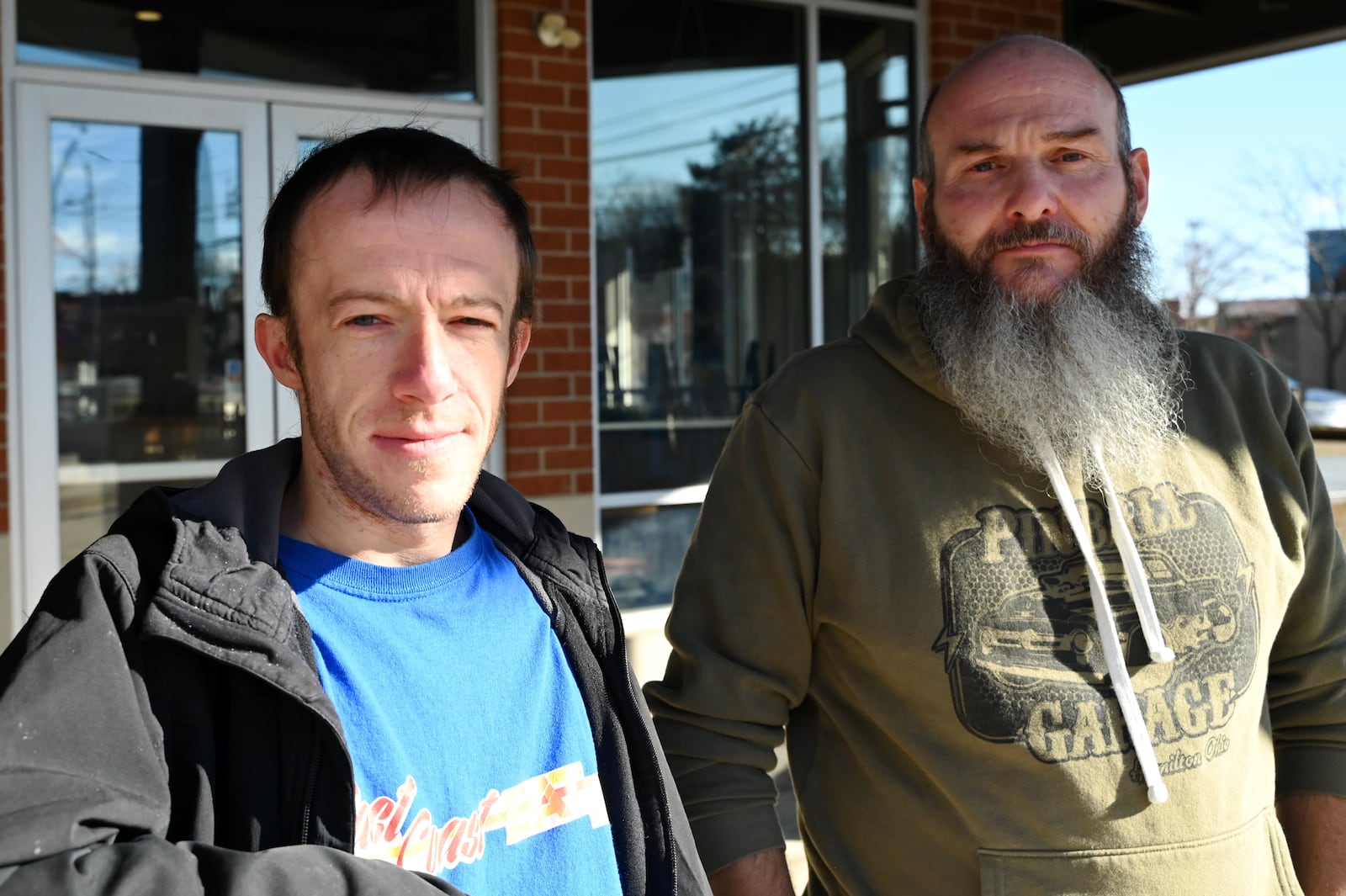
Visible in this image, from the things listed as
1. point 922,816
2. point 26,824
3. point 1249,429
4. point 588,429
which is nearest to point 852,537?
point 922,816

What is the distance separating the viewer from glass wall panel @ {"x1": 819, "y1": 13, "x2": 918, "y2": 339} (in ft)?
18.5

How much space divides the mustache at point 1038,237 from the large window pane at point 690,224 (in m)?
3.17

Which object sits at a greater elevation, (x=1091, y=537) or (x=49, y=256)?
(x=49, y=256)

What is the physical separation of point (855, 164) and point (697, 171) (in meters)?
0.86

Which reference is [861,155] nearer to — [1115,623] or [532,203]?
[532,203]

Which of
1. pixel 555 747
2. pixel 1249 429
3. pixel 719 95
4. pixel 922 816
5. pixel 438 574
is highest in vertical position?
pixel 719 95

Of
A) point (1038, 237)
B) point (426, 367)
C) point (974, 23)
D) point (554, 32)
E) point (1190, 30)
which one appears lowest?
point (426, 367)

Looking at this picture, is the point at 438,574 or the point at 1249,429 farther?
the point at 1249,429

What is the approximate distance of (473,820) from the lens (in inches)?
52.9

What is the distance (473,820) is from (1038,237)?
4.35ft

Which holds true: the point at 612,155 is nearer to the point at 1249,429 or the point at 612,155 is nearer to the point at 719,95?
the point at 719,95

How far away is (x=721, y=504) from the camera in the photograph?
1.95m

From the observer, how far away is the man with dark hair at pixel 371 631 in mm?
1091

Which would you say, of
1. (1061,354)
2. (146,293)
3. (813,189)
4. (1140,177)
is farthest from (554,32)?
(1061,354)
